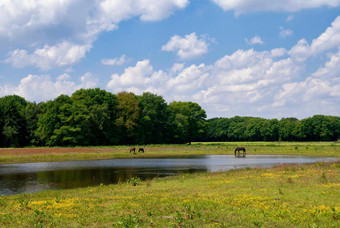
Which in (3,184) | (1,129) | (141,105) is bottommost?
(3,184)

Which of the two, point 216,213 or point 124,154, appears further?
point 124,154

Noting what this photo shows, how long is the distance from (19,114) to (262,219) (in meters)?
111

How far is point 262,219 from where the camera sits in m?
13.2

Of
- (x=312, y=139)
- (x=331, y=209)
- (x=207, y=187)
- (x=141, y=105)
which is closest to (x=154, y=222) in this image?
(x=331, y=209)

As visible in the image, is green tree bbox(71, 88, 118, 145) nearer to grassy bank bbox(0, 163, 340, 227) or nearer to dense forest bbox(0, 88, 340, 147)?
dense forest bbox(0, 88, 340, 147)

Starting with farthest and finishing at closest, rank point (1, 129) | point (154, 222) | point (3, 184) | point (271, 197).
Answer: point (1, 129) < point (3, 184) < point (271, 197) < point (154, 222)

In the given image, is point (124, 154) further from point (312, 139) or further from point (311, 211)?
point (312, 139)

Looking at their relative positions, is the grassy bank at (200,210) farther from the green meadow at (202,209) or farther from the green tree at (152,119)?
the green tree at (152,119)

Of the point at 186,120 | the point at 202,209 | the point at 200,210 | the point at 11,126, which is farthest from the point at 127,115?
the point at 200,210

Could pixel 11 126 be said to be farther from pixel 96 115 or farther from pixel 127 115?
pixel 127 115

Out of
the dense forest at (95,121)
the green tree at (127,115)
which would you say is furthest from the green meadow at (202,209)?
the green tree at (127,115)

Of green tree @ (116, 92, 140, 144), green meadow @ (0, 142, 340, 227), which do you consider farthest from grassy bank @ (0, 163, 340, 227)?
green tree @ (116, 92, 140, 144)

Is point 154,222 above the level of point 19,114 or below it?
below

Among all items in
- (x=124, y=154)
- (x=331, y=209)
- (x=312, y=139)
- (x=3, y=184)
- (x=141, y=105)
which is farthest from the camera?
(x=312, y=139)
